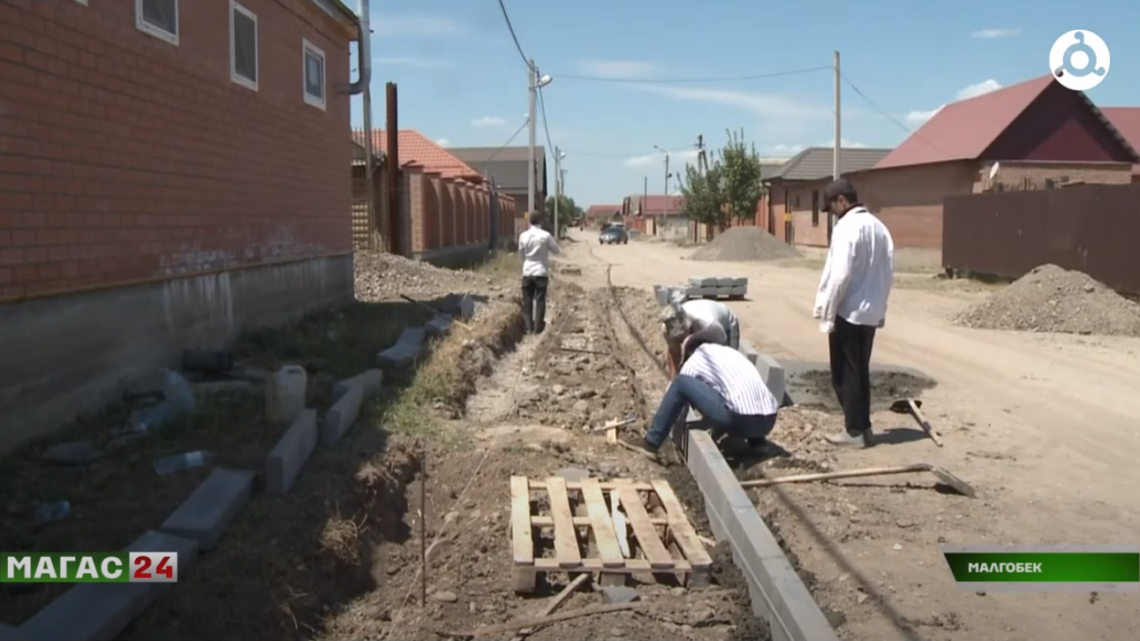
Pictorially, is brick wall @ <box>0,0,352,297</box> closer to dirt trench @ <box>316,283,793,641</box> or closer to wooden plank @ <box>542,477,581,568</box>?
dirt trench @ <box>316,283,793,641</box>

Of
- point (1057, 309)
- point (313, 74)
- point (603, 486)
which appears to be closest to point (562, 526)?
point (603, 486)

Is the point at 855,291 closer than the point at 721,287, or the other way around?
the point at 855,291

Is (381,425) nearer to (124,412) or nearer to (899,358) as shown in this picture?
(124,412)

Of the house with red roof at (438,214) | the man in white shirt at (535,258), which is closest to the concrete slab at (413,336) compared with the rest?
the man in white shirt at (535,258)

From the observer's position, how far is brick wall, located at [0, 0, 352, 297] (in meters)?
6.51

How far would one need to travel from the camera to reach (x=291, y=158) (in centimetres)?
1272

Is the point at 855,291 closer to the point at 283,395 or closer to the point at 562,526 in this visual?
the point at 562,526

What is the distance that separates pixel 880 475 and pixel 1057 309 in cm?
1094

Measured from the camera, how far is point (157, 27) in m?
8.63

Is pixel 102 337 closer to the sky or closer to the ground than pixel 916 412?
closer to the sky

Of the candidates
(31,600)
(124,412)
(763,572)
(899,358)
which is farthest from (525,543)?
(899,358)

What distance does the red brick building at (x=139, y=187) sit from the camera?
21.1 ft

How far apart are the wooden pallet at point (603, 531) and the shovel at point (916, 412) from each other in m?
2.32

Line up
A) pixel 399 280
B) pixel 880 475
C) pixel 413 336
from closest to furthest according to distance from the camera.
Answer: pixel 880 475, pixel 413 336, pixel 399 280
